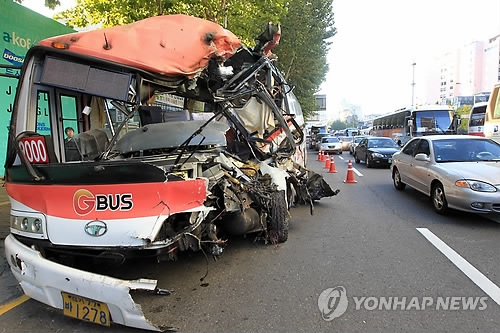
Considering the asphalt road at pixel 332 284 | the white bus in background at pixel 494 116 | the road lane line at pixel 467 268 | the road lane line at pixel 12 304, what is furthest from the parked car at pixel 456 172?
the white bus in background at pixel 494 116

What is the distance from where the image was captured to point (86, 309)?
3.14 meters

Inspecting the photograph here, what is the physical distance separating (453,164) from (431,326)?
4986 millimetres

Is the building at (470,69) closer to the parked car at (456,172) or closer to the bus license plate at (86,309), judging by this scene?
the parked car at (456,172)

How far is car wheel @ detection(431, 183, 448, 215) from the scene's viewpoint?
712 cm

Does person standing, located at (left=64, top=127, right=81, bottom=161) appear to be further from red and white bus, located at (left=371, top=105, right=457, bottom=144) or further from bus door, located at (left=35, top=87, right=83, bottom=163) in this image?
red and white bus, located at (left=371, top=105, right=457, bottom=144)

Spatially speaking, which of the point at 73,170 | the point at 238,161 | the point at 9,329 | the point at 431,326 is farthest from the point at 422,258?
the point at 9,329

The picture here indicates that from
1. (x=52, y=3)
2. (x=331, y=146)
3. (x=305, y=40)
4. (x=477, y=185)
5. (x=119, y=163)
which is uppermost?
(x=305, y=40)

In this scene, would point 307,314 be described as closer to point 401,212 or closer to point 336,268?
point 336,268

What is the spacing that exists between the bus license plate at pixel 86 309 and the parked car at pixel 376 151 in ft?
49.6

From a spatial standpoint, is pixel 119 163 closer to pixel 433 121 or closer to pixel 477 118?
pixel 477 118

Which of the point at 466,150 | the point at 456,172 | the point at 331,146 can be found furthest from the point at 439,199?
the point at 331,146

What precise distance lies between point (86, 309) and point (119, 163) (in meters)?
1.22
